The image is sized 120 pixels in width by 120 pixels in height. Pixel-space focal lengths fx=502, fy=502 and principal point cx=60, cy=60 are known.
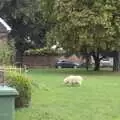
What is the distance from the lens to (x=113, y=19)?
42.8 metres

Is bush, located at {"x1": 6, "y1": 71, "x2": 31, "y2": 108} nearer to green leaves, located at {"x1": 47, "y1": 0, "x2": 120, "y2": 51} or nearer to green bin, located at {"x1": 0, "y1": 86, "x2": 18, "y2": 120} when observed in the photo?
green bin, located at {"x1": 0, "y1": 86, "x2": 18, "y2": 120}

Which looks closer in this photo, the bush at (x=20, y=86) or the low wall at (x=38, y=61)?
the bush at (x=20, y=86)

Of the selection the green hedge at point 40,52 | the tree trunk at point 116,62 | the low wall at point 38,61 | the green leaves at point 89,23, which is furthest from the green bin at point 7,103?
the low wall at point 38,61

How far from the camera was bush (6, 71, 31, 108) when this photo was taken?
15268mm

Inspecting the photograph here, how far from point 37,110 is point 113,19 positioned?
28488 millimetres

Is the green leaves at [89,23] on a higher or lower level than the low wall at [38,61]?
higher

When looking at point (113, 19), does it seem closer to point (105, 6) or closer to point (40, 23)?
point (105, 6)

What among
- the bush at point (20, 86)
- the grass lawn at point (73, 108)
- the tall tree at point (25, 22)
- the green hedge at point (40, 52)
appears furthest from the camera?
the green hedge at point (40, 52)

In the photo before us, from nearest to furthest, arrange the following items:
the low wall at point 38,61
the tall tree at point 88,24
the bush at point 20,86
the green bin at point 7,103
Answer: the green bin at point 7,103, the bush at point 20,86, the tall tree at point 88,24, the low wall at point 38,61

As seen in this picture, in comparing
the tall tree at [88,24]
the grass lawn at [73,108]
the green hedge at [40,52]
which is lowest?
the grass lawn at [73,108]

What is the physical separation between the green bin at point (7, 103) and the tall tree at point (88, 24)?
3452 centimetres

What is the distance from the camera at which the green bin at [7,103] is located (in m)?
6.88

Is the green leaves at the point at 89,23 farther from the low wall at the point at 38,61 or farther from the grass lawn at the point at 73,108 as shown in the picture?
the low wall at the point at 38,61

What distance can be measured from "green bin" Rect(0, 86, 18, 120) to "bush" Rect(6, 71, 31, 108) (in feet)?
26.8
